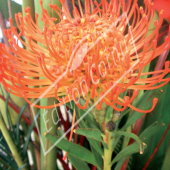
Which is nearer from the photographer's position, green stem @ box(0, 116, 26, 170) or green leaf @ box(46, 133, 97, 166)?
green leaf @ box(46, 133, 97, 166)

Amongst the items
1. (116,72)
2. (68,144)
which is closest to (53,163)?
(68,144)

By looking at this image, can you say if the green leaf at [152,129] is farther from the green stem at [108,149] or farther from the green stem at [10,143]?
the green stem at [10,143]

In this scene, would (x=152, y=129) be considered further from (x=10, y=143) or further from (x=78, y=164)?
(x=10, y=143)

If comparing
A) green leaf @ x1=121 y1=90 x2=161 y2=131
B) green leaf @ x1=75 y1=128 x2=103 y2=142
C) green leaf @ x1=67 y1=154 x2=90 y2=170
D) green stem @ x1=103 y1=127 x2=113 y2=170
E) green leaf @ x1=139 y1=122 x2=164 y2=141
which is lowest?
green leaf @ x1=67 y1=154 x2=90 y2=170

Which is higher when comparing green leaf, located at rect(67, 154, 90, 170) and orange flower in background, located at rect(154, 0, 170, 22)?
orange flower in background, located at rect(154, 0, 170, 22)

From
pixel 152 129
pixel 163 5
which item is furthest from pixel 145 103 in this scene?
pixel 163 5

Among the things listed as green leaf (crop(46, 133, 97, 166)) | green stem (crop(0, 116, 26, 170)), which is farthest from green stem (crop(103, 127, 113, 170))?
green stem (crop(0, 116, 26, 170))

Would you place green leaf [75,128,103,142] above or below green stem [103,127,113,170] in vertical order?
above

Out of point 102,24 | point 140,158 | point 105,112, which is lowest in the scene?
point 140,158

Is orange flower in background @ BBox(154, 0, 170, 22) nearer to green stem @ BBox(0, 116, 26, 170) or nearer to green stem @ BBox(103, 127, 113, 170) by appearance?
green stem @ BBox(103, 127, 113, 170)

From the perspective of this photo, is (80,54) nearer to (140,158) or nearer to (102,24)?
(102,24)

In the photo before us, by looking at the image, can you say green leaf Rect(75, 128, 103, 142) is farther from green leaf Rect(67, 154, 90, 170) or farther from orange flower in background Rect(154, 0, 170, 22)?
orange flower in background Rect(154, 0, 170, 22)
